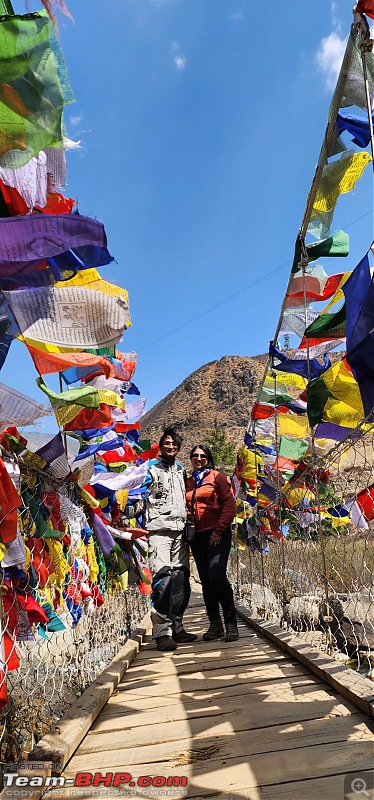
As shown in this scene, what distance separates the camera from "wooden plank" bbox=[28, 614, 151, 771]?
61.9 inches

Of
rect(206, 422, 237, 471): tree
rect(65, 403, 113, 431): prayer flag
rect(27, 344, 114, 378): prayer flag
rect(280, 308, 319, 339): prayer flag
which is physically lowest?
rect(65, 403, 113, 431): prayer flag

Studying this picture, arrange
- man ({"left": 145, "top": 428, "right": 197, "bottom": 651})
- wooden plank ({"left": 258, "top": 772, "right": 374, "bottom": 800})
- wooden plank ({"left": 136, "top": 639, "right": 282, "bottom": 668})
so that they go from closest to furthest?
wooden plank ({"left": 258, "top": 772, "right": 374, "bottom": 800}) → wooden plank ({"left": 136, "top": 639, "right": 282, "bottom": 668}) → man ({"left": 145, "top": 428, "right": 197, "bottom": 651})

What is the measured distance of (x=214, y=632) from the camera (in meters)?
3.61

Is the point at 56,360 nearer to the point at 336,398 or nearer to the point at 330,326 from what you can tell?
the point at 330,326

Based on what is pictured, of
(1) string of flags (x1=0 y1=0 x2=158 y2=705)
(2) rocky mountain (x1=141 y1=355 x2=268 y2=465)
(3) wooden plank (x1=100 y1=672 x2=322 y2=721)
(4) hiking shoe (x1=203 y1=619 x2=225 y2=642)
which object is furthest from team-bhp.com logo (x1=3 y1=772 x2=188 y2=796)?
(2) rocky mountain (x1=141 y1=355 x2=268 y2=465)

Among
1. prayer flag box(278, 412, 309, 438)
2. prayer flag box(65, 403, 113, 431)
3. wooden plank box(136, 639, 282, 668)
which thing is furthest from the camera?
prayer flag box(278, 412, 309, 438)

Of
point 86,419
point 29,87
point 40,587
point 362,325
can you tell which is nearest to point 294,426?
point 362,325

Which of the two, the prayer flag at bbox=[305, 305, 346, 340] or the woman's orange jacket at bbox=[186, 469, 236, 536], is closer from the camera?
the prayer flag at bbox=[305, 305, 346, 340]

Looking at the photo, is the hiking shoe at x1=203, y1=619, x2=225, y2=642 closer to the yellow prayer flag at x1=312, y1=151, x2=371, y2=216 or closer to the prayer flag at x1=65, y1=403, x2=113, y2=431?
Result: the prayer flag at x1=65, y1=403, x2=113, y2=431

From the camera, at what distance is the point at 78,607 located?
8.23 feet

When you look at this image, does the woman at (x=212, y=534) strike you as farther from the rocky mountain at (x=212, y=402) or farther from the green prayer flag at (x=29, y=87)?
the rocky mountain at (x=212, y=402)

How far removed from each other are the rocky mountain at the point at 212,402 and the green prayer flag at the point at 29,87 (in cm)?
5423

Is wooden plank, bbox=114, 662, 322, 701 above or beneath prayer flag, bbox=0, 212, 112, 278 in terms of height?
beneath

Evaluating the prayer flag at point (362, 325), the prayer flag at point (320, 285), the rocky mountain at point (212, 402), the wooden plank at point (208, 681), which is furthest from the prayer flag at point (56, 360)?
the rocky mountain at point (212, 402)
